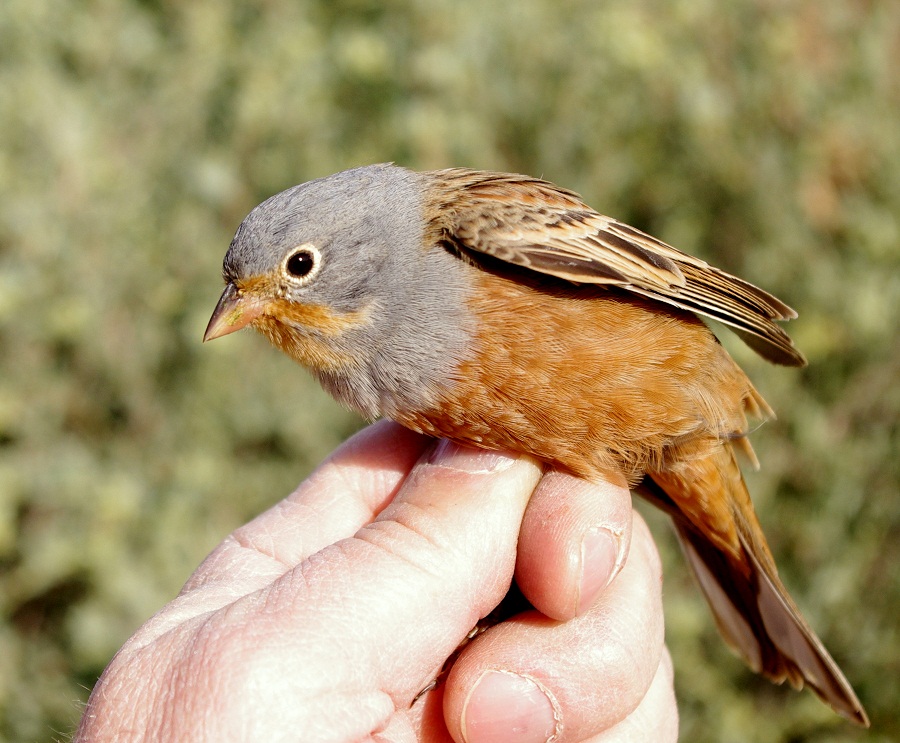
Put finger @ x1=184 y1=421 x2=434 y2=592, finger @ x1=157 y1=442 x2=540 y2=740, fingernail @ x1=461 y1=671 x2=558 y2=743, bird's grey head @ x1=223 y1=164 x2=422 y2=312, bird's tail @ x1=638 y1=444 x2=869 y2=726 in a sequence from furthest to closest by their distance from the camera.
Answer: bird's tail @ x1=638 y1=444 x2=869 y2=726 → bird's grey head @ x1=223 y1=164 x2=422 y2=312 → finger @ x1=184 y1=421 x2=434 y2=592 → fingernail @ x1=461 y1=671 x2=558 y2=743 → finger @ x1=157 y1=442 x2=540 y2=740

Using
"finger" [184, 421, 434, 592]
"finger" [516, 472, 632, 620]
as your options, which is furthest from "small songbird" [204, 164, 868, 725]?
"finger" [184, 421, 434, 592]

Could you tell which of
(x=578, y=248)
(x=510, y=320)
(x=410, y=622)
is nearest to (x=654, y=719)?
(x=410, y=622)

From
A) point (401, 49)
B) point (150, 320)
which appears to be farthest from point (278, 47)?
point (150, 320)

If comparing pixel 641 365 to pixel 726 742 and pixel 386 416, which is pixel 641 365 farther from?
pixel 726 742

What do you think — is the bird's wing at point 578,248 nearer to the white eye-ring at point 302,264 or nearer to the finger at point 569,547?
the white eye-ring at point 302,264

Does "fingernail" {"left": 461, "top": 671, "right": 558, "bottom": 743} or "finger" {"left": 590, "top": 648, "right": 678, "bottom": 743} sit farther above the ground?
"fingernail" {"left": 461, "top": 671, "right": 558, "bottom": 743}

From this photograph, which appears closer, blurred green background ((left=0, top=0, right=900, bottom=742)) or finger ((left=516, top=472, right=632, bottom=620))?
finger ((left=516, top=472, right=632, bottom=620))

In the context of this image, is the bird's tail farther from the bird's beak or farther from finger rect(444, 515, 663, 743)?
the bird's beak
